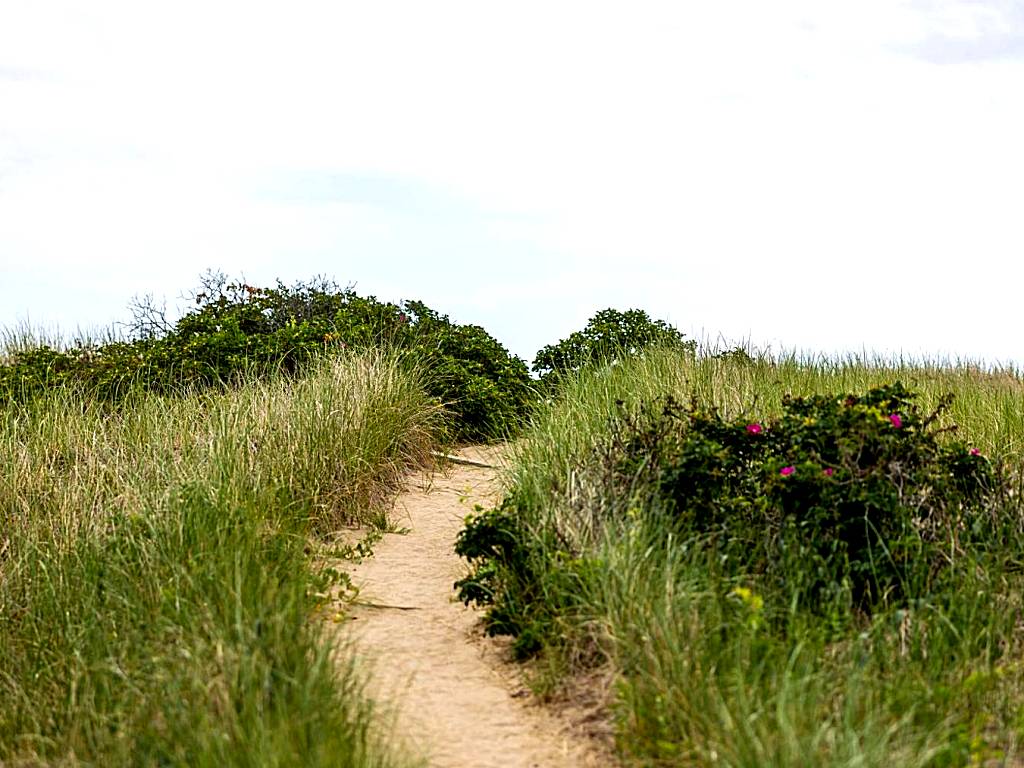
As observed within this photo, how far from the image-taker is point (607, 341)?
45.4 ft

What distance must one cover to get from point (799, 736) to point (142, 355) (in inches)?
419

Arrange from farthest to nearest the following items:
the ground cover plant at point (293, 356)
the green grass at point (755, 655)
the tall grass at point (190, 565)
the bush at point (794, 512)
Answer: the ground cover plant at point (293, 356) < the bush at point (794, 512) < the tall grass at point (190, 565) < the green grass at point (755, 655)

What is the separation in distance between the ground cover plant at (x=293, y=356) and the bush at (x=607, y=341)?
0.38 meters

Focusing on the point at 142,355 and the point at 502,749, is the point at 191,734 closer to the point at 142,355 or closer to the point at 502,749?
the point at 502,749

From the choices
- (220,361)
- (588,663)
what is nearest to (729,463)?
(588,663)

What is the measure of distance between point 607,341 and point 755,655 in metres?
9.02

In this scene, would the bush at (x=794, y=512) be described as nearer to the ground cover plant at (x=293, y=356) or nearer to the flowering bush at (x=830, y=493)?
the flowering bush at (x=830, y=493)

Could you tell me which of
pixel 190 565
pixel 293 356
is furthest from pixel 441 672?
pixel 293 356

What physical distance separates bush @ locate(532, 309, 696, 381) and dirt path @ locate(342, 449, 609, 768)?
509cm

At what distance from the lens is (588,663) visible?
18.6 feet

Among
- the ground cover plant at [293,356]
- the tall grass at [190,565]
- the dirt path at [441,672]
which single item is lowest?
the dirt path at [441,672]

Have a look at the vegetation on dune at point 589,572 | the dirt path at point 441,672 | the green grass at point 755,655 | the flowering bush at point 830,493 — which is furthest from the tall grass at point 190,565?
the flowering bush at point 830,493

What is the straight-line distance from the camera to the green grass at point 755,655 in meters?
4.39

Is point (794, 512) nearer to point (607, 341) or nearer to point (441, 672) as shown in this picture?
point (441, 672)
